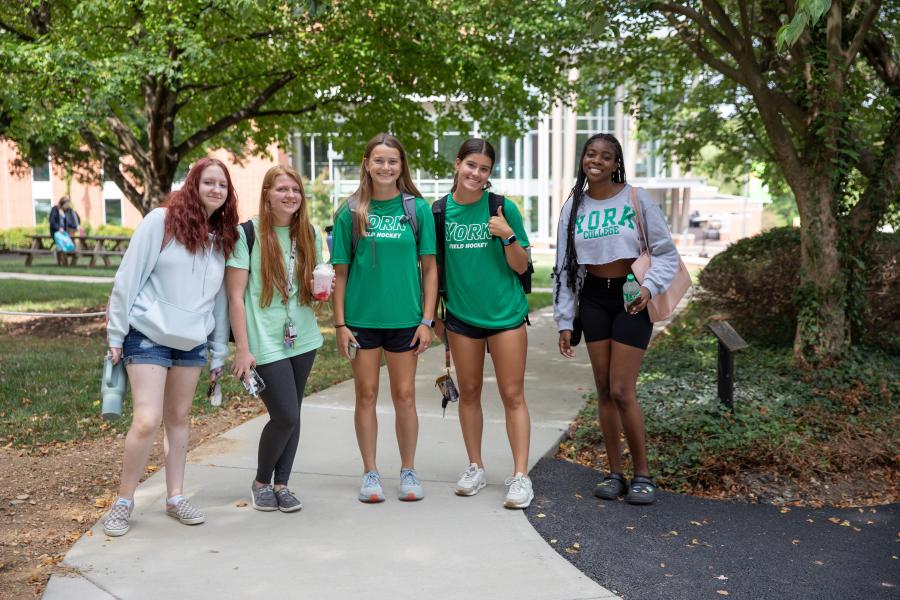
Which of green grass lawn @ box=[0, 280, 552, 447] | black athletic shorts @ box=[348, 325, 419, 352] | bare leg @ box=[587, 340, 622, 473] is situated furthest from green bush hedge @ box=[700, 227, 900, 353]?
black athletic shorts @ box=[348, 325, 419, 352]

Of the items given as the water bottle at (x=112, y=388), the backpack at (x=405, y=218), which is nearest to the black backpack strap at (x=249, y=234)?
the backpack at (x=405, y=218)

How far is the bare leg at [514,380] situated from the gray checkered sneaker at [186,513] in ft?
5.50

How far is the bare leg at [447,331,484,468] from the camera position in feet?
15.9

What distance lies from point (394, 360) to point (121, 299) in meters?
1.39

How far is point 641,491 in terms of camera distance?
4.98m

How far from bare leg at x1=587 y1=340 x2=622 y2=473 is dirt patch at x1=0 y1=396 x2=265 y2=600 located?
274 centimetres

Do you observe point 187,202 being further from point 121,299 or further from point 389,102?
point 389,102

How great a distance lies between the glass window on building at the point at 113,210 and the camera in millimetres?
46031

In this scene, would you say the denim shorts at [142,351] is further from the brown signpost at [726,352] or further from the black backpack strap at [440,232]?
the brown signpost at [726,352]

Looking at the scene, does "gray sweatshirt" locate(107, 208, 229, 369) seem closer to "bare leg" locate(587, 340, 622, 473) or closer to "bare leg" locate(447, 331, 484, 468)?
"bare leg" locate(447, 331, 484, 468)

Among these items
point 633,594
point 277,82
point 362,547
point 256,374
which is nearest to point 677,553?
point 633,594

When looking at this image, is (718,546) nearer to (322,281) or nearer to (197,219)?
(322,281)

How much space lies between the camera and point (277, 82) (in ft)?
38.0

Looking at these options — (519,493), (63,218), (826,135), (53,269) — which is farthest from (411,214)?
(63,218)
